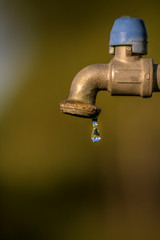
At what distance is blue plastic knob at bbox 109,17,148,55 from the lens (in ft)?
2.82

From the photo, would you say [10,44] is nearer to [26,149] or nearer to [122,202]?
[26,149]

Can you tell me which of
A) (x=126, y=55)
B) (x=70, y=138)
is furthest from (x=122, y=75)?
(x=70, y=138)

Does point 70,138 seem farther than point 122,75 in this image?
Yes

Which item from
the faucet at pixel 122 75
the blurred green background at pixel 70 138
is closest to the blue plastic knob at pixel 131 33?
the faucet at pixel 122 75

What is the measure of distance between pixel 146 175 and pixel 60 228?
1.78ft

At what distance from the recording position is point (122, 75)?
34.1 inches

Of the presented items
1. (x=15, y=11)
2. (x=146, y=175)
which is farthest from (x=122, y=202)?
(x=15, y=11)

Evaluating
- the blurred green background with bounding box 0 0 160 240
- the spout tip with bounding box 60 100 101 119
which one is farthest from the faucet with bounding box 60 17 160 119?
the blurred green background with bounding box 0 0 160 240

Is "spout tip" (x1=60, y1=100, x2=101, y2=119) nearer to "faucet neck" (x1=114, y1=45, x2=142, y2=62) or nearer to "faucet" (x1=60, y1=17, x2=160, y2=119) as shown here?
"faucet" (x1=60, y1=17, x2=160, y2=119)

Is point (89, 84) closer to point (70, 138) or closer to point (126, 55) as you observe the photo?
point (126, 55)

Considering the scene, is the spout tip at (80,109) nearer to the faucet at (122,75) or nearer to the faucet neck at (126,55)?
the faucet at (122,75)

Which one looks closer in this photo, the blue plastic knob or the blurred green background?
the blue plastic knob

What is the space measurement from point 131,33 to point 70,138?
1.20 m

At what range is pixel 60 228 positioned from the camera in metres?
2.09
